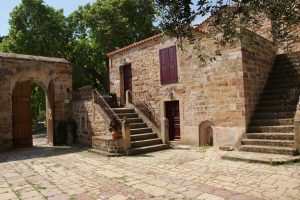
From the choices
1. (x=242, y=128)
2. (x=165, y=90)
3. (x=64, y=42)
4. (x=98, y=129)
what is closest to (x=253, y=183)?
(x=242, y=128)

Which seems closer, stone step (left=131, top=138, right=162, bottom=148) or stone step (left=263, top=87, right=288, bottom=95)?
stone step (left=263, top=87, right=288, bottom=95)

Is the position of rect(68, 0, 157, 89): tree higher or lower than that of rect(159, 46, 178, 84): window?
higher

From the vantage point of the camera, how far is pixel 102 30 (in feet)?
69.9

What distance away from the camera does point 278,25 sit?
208 inches

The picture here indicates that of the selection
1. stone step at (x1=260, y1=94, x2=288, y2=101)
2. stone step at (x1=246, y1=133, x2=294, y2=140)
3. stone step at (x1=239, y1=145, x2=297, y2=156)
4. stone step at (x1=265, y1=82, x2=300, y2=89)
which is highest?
stone step at (x1=265, y1=82, x2=300, y2=89)

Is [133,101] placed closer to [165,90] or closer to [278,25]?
[165,90]

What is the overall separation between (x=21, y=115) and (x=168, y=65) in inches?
301

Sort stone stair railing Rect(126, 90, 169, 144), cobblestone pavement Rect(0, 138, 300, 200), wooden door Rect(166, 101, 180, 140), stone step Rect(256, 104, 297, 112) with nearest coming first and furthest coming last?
cobblestone pavement Rect(0, 138, 300, 200) < stone step Rect(256, 104, 297, 112) < stone stair railing Rect(126, 90, 169, 144) < wooden door Rect(166, 101, 180, 140)

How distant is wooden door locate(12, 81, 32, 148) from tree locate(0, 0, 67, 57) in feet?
27.3

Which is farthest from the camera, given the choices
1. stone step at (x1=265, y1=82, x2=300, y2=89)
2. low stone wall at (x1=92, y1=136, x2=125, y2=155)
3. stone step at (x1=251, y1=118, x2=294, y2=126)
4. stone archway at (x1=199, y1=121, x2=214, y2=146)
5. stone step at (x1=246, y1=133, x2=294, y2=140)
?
stone archway at (x1=199, y1=121, x2=214, y2=146)

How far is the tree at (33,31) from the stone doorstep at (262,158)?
17373 mm

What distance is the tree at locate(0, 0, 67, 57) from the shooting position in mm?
21250

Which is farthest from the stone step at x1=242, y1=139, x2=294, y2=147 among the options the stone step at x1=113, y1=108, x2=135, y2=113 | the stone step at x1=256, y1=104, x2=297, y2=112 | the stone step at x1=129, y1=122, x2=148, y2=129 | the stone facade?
the stone step at x1=113, y1=108, x2=135, y2=113

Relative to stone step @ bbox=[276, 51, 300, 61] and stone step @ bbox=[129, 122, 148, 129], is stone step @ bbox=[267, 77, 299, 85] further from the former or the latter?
stone step @ bbox=[129, 122, 148, 129]
